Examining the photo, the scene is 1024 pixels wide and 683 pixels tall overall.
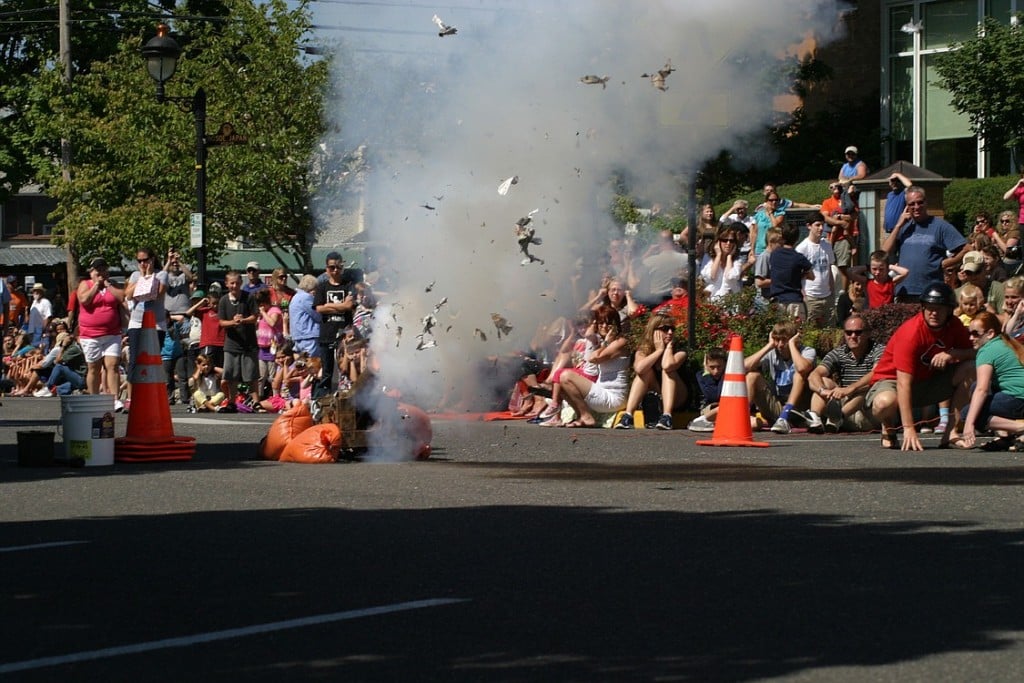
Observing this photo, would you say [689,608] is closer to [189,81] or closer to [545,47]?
[545,47]

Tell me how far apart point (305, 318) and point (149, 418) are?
274 inches

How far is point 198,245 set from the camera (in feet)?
80.5

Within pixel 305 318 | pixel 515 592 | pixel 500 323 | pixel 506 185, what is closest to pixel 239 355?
pixel 305 318

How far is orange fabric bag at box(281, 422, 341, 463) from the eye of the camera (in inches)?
526

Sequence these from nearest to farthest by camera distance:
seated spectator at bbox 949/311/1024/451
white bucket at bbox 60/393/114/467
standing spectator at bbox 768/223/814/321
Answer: white bucket at bbox 60/393/114/467 < seated spectator at bbox 949/311/1024/451 < standing spectator at bbox 768/223/814/321

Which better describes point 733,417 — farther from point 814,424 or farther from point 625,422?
point 625,422

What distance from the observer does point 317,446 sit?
13.4 m

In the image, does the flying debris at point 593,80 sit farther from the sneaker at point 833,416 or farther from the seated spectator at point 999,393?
the sneaker at point 833,416

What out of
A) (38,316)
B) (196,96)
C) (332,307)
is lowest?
(38,316)

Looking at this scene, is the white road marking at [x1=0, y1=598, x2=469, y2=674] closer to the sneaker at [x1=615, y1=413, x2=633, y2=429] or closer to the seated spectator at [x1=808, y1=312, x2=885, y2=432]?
the seated spectator at [x1=808, y1=312, x2=885, y2=432]

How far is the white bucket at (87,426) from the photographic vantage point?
1315 centimetres

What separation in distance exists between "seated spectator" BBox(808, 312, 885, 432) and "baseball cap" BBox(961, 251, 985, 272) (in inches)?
59.7

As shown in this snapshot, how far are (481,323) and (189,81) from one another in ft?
73.0

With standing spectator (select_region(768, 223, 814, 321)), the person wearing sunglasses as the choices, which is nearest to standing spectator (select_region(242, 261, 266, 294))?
standing spectator (select_region(768, 223, 814, 321))
